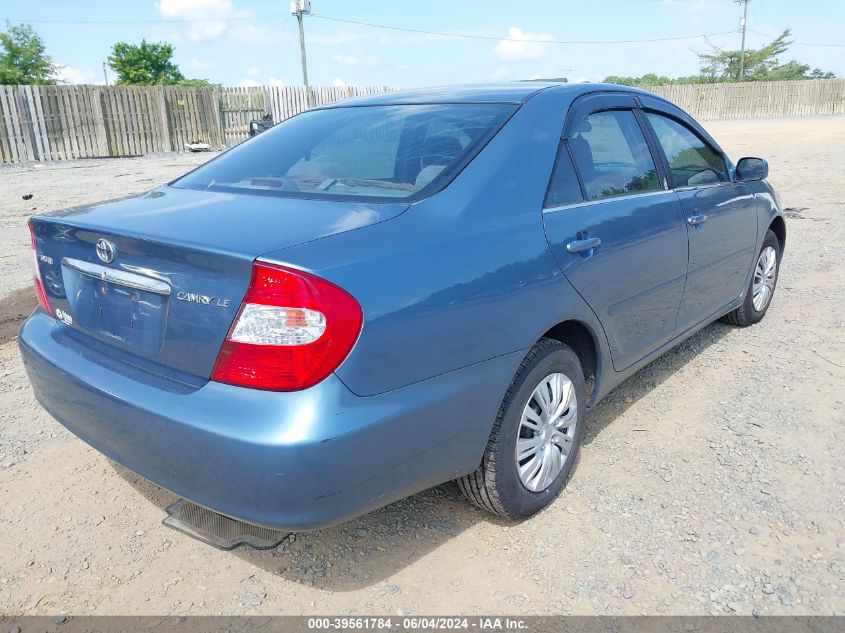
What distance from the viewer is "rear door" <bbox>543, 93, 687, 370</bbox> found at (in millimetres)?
2689

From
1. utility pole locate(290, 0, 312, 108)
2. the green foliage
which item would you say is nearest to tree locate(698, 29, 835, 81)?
the green foliage

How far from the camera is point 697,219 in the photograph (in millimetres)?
3574

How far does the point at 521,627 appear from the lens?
2178 millimetres

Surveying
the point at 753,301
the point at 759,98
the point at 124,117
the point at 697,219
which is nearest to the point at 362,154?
the point at 697,219

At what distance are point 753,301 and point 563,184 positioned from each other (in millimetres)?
2702

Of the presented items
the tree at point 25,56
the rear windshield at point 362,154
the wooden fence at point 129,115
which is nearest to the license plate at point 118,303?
the rear windshield at point 362,154

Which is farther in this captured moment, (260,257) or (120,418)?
(120,418)

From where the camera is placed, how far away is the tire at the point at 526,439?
7.98ft

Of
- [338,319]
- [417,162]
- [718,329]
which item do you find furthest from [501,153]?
[718,329]

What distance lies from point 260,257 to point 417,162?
0.92 metres

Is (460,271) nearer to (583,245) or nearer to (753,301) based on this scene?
(583,245)

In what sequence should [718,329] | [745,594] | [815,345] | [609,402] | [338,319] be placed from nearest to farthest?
[338,319] → [745,594] → [609,402] → [815,345] → [718,329]

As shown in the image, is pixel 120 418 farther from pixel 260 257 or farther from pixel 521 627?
pixel 521 627

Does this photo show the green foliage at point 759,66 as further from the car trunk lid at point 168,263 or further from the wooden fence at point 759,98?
the car trunk lid at point 168,263
